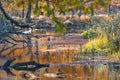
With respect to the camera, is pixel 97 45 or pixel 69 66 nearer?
pixel 69 66

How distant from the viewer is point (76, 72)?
14008 millimetres

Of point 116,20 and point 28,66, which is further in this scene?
point 116,20

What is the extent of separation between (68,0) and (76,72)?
36.2 ft

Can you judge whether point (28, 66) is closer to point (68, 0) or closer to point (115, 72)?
point (115, 72)

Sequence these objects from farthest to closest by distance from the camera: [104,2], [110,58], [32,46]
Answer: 1. [32,46]
2. [110,58]
3. [104,2]

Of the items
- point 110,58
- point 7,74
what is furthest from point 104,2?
point 110,58

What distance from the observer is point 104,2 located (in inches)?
119

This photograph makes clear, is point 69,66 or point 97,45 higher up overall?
point 97,45

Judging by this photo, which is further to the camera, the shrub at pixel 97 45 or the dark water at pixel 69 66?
the shrub at pixel 97 45

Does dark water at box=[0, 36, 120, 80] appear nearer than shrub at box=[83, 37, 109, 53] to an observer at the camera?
Yes

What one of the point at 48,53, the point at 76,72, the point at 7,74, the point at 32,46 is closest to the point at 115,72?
the point at 76,72

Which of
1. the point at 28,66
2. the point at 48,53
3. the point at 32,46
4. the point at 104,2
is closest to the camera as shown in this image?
the point at 104,2

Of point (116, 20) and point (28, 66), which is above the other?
point (116, 20)

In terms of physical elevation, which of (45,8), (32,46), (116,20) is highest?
(45,8)
